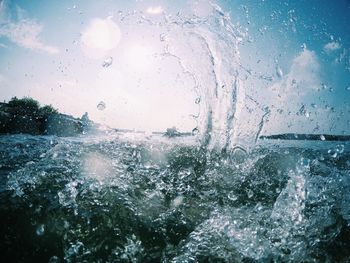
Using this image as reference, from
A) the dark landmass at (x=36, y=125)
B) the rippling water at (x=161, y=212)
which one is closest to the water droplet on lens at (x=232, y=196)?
the rippling water at (x=161, y=212)

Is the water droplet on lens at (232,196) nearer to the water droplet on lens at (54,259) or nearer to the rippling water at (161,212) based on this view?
the rippling water at (161,212)

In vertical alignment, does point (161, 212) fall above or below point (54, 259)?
above

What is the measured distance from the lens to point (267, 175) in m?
4.55

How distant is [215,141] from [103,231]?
4473mm

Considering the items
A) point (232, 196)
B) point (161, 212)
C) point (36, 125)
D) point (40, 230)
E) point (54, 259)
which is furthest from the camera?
point (36, 125)

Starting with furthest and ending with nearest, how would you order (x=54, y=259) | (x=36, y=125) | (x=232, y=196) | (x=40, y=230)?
(x=36, y=125) → (x=232, y=196) → (x=40, y=230) → (x=54, y=259)

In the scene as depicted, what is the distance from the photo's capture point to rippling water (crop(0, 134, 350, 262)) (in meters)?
2.46

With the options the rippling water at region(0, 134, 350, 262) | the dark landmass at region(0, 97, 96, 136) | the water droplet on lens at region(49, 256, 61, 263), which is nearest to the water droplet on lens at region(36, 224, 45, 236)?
the rippling water at region(0, 134, 350, 262)

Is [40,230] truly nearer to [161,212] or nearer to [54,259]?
[54,259]

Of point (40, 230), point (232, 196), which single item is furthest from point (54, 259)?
point (232, 196)

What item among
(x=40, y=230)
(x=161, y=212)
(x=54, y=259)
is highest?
(x=161, y=212)

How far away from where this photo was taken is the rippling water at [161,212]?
2.46 meters

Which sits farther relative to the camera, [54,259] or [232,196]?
[232,196]

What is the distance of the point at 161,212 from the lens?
3.11 metres
